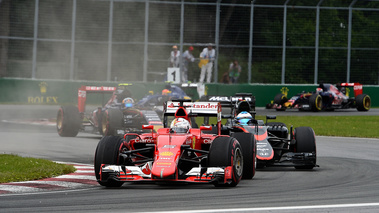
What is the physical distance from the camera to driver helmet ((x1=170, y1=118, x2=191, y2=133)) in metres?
10.9

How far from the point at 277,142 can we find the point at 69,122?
749 cm

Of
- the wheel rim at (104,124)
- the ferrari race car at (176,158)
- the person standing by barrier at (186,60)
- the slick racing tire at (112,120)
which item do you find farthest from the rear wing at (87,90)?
the person standing by barrier at (186,60)

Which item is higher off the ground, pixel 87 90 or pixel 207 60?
pixel 207 60

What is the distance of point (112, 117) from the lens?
708 inches

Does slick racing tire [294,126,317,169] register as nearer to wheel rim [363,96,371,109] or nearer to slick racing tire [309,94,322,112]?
slick racing tire [309,94,322,112]

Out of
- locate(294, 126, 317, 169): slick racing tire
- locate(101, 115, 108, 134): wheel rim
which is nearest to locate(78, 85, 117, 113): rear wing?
locate(101, 115, 108, 134): wheel rim

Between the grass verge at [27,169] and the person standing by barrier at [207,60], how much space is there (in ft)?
65.8

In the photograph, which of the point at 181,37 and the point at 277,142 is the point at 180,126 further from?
the point at 181,37

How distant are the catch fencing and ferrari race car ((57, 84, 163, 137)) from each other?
11.8 meters

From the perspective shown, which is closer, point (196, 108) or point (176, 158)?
point (176, 158)

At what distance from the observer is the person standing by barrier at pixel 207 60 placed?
32.2 metres

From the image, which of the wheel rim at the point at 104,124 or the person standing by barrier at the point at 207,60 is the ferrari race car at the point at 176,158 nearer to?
the wheel rim at the point at 104,124

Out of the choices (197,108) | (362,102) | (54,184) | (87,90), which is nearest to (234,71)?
(362,102)

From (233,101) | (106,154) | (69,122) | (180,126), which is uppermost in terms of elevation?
(233,101)
